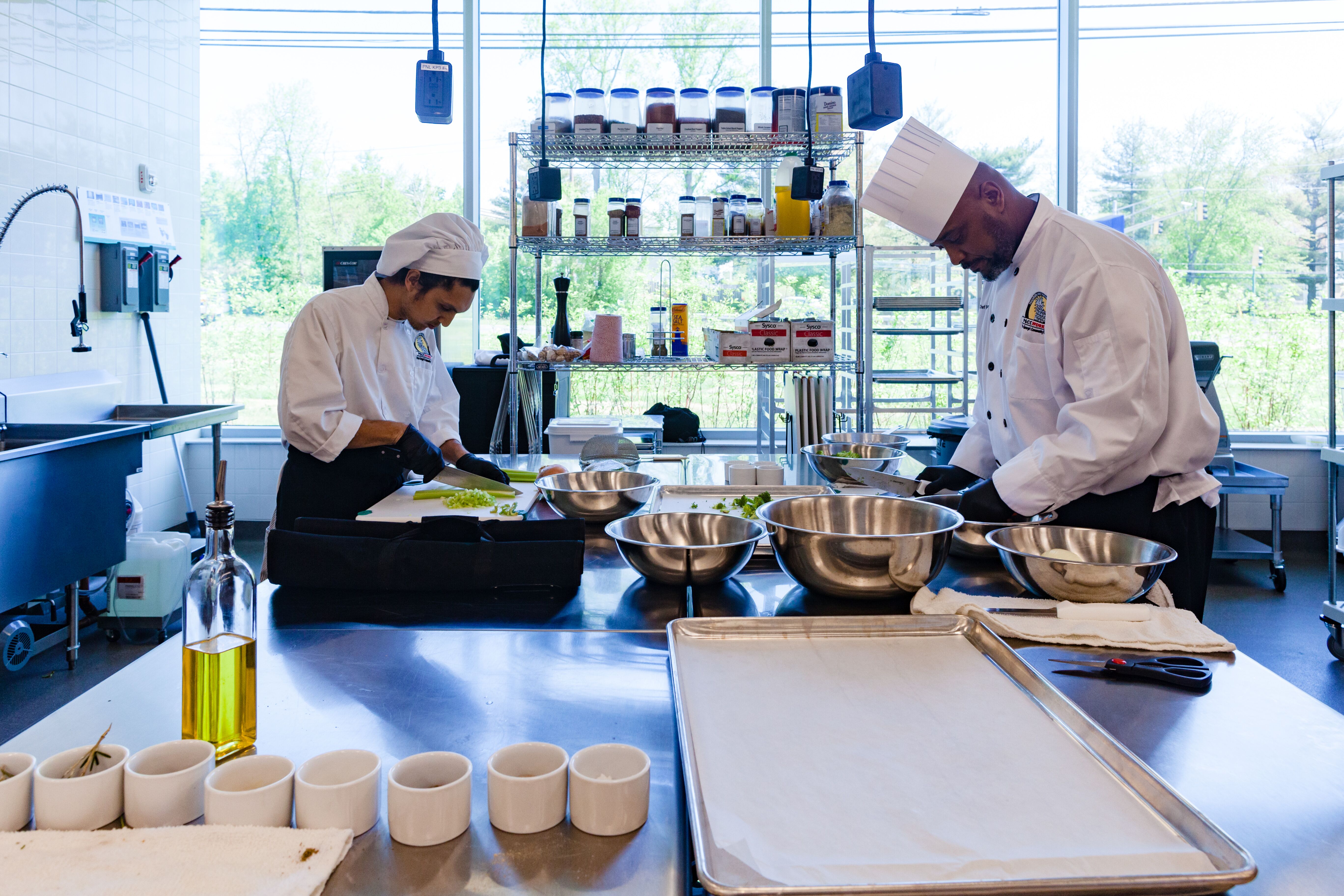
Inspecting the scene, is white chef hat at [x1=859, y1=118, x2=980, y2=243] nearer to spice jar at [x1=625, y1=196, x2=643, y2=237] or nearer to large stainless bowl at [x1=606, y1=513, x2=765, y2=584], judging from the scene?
large stainless bowl at [x1=606, y1=513, x2=765, y2=584]

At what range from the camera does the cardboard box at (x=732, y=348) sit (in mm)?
3912

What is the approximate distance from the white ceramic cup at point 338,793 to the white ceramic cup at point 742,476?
1.59 metres

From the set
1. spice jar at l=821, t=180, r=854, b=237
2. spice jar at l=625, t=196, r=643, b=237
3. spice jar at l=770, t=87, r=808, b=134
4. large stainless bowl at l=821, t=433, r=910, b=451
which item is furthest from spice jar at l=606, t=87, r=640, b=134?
large stainless bowl at l=821, t=433, r=910, b=451

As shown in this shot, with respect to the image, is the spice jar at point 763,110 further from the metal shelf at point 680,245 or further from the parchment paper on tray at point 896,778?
the parchment paper on tray at point 896,778

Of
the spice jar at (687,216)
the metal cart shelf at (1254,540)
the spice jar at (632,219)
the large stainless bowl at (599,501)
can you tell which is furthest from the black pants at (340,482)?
the metal cart shelf at (1254,540)

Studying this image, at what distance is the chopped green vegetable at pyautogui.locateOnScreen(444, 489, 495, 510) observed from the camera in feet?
6.84

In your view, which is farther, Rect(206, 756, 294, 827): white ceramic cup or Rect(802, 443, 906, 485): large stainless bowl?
Rect(802, 443, 906, 485): large stainless bowl

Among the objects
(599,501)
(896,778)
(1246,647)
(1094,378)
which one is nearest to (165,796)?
(896,778)

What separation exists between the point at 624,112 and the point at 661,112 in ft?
0.50

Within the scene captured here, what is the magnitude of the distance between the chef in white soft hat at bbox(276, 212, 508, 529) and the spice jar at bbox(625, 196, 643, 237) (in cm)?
129

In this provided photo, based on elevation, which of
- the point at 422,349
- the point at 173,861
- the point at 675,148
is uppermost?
the point at 675,148

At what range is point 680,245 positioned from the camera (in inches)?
157

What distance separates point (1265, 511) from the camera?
5344 mm

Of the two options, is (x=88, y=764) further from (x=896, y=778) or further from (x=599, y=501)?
(x=599, y=501)
